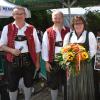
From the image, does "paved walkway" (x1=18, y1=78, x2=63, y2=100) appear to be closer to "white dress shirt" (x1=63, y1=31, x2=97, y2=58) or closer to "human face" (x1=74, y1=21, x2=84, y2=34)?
"white dress shirt" (x1=63, y1=31, x2=97, y2=58)

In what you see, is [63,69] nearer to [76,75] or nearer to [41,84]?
[76,75]

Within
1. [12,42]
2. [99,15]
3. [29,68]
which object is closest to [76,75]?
[29,68]

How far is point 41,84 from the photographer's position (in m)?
9.03

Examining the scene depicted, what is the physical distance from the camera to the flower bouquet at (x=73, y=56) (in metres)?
5.88

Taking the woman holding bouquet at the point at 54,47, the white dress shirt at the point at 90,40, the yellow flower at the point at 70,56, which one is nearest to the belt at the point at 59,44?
the woman holding bouquet at the point at 54,47

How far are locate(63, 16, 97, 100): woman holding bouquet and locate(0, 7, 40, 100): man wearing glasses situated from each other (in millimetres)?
578

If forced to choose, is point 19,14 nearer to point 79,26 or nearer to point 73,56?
point 79,26

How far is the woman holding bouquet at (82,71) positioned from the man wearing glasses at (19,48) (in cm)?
58

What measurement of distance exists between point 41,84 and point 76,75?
310cm

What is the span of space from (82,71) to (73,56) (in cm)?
32

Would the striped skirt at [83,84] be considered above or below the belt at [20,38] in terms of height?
below

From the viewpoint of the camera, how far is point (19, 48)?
6125 millimetres

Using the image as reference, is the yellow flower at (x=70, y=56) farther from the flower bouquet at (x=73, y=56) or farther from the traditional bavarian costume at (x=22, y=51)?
the traditional bavarian costume at (x=22, y=51)

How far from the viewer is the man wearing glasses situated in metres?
6.12
